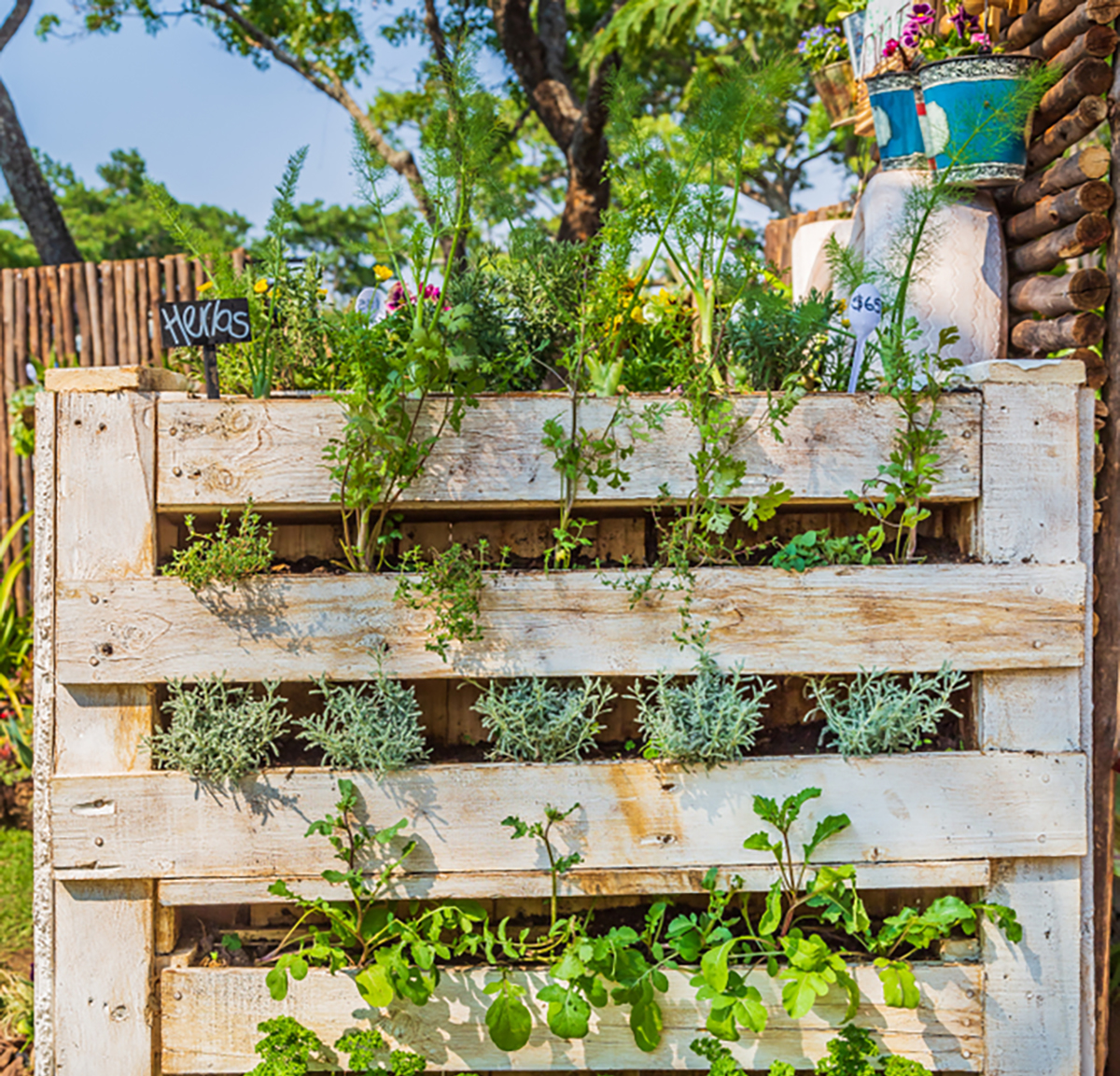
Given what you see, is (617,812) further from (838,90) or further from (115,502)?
(838,90)

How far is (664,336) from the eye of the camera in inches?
80.9

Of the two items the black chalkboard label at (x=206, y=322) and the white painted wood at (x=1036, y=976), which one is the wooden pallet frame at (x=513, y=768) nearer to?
the white painted wood at (x=1036, y=976)

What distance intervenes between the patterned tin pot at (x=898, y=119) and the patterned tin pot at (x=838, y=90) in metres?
0.88

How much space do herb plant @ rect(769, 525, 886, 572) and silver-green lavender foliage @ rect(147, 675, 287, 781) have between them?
107 cm

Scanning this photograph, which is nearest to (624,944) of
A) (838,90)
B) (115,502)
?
(115,502)

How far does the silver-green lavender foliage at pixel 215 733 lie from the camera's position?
71.4 inches

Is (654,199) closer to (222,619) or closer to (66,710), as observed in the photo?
(222,619)

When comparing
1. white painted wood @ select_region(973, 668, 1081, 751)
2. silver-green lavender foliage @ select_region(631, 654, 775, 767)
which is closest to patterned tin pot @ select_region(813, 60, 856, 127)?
white painted wood @ select_region(973, 668, 1081, 751)

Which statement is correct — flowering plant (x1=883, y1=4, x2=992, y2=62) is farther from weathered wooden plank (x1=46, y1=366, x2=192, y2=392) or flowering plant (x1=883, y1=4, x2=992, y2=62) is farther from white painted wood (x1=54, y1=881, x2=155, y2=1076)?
white painted wood (x1=54, y1=881, x2=155, y2=1076)


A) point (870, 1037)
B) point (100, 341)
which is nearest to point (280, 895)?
point (870, 1037)

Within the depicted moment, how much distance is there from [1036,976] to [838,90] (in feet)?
10.0

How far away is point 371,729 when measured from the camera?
1.82 m

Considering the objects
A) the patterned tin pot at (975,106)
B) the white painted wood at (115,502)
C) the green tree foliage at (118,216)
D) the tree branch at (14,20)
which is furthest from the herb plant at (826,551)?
the green tree foliage at (118,216)

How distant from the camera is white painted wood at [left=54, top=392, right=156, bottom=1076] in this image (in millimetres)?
1854
